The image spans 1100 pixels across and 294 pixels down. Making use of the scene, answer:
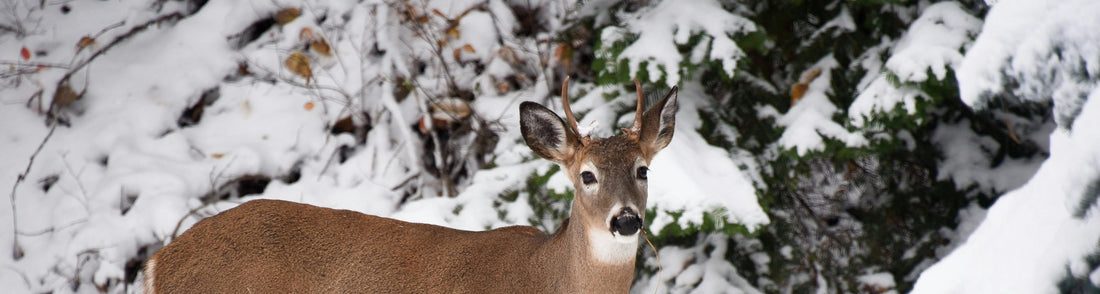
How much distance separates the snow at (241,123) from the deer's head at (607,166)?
1159 mm

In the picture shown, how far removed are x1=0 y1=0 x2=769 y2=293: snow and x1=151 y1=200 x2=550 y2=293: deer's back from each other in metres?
1.20

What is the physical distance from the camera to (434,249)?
2773mm

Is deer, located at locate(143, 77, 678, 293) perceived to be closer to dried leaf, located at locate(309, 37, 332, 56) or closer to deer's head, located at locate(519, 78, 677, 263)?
deer's head, located at locate(519, 78, 677, 263)

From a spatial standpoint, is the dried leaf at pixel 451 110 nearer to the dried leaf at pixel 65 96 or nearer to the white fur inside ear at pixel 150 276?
the dried leaf at pixel 65 96

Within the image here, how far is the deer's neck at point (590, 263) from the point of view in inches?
101

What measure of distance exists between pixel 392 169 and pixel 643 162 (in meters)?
2.89

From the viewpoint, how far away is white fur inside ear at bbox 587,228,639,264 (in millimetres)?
2541

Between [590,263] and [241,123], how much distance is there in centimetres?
364

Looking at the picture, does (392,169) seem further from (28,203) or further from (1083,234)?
(1083,234)

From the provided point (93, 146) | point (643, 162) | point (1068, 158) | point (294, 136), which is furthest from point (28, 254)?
point (1068, 158)

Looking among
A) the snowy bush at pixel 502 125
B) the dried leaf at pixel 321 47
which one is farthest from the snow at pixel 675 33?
the dried leaf at pixel 321 47

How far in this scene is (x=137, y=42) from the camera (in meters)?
5.75

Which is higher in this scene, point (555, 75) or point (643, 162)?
point (643, 162)

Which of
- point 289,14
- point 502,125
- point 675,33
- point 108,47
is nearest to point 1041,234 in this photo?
point 675,33
